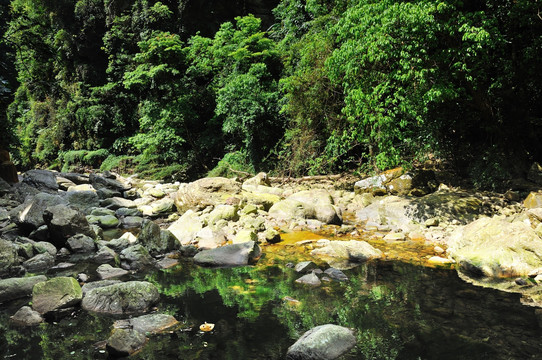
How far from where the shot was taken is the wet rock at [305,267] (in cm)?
530

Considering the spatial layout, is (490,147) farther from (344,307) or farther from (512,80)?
(344,307)

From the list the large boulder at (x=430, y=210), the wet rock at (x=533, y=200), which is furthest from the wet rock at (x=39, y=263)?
the wet rock at (x=533, y=200)

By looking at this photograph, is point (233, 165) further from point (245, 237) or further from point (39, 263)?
point (39, 263)

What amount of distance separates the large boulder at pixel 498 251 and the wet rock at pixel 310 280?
2060mm

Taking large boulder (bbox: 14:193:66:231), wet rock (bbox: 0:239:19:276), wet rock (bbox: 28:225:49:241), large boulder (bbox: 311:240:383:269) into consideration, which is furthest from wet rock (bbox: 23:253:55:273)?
large boulder (bbox: 311:240:383:269)

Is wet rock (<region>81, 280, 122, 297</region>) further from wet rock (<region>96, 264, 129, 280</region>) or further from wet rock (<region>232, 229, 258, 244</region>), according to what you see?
wet rock (<region>232, 229, 258, 244</region>)

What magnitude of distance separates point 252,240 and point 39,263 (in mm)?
3588

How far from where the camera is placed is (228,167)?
15164mm

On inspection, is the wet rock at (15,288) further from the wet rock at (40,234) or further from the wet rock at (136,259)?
the wet rock at (40,234)

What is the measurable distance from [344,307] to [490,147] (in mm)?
7151

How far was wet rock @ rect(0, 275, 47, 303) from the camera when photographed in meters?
4.50

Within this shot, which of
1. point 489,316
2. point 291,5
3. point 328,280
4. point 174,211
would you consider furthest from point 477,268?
point 291,5

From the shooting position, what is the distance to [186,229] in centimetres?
802

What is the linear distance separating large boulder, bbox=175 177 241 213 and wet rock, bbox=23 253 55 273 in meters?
4.35
